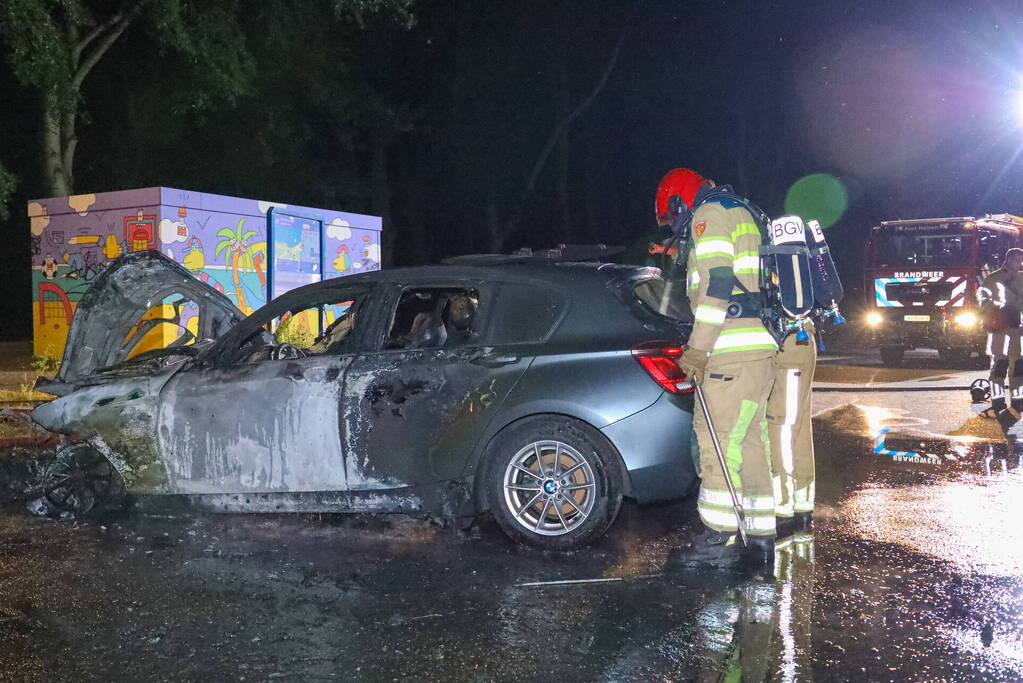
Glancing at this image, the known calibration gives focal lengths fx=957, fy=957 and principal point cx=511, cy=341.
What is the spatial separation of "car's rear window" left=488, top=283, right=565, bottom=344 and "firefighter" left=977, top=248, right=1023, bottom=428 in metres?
6.72

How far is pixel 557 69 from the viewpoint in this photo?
3166 centimetres

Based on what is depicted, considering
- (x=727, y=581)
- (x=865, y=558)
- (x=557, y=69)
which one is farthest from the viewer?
(x=557, y=69)

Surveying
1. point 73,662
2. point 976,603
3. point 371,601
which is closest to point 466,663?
point 371,601

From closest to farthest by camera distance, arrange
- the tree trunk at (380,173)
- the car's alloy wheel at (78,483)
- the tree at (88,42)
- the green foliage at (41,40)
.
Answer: the car's alloy wheel at (78,483) → the green foliage at (41,40) → the tree at (88,42) → the tree trunk at (380,173)

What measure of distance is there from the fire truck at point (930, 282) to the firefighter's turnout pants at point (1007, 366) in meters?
9.03

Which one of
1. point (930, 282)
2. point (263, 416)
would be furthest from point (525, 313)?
point (930, 282)

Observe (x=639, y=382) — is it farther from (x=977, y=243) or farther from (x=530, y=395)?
(x=977, y=243)

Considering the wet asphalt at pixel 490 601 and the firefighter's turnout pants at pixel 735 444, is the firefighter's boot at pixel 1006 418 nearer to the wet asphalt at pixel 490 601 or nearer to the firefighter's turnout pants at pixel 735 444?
the wet asphalt at pixel 490 601

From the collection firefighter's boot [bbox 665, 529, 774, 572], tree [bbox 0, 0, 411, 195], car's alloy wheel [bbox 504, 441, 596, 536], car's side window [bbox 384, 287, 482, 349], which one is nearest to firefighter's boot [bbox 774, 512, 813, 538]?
firefighter's boot [bbox 665, 529, 774, 572]

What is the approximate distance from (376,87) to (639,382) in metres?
26.1

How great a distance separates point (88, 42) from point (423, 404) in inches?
645

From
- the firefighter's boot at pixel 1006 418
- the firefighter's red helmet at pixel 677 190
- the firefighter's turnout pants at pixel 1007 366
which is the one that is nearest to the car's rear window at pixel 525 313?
the firefighter's red helmet at pixel 677 190

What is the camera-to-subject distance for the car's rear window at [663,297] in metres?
Result: 5.42

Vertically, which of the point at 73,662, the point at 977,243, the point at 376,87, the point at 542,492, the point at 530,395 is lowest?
the point at 73,662
